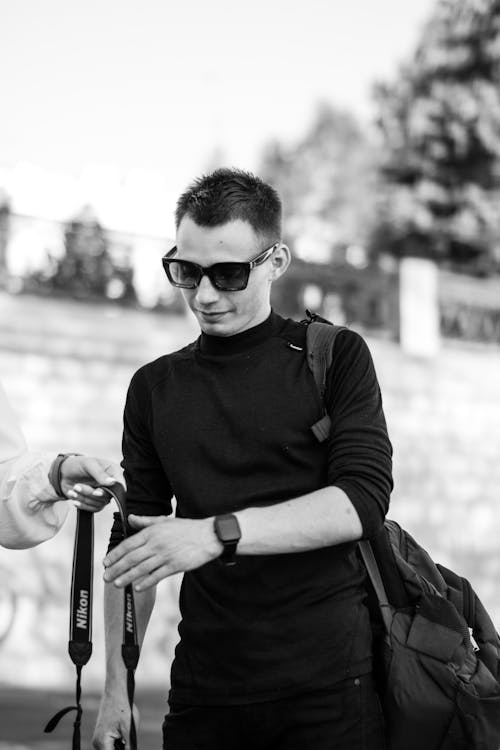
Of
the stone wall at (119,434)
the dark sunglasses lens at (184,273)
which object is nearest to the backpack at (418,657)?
the dark sunglasses lens at (184,273)

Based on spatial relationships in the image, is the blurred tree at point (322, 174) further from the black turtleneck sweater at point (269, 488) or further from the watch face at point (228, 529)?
the watch face at point (228, 529)

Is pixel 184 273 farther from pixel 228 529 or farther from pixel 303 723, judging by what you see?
pixel 303 723

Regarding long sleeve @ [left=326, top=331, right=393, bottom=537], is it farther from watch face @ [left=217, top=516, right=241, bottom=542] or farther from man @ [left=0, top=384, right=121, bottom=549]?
man @ [left=0, top=384, right=121, bottom=549]

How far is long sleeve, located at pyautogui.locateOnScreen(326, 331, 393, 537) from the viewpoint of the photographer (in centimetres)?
266

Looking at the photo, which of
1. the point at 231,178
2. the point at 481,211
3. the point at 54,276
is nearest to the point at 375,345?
the point at 54,276

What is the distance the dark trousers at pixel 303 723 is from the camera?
2.68 meters

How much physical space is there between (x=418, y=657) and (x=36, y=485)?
105cm

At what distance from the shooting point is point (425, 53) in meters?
28.3

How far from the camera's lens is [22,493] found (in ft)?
8.99

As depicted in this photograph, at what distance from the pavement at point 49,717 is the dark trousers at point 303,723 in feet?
10.3

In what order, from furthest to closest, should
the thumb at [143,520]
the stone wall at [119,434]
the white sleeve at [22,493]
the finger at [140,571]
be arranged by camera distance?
1. the stone wall at [119,434]
2. the white sleeve at [22,493]
3. the thumb at [143,520]
4. the finger at [140,571]

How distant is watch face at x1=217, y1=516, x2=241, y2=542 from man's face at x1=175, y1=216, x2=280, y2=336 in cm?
64

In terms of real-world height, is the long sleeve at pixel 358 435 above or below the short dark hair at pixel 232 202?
below

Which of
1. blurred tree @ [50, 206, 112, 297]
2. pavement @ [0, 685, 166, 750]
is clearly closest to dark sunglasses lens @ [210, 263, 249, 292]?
pavement @ [0, 685, 166, 750]
